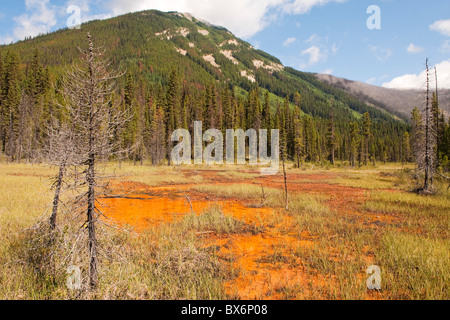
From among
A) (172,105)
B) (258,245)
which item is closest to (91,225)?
(258,245)

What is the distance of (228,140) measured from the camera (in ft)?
178

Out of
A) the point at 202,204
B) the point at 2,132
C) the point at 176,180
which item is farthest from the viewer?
the point at 2,132

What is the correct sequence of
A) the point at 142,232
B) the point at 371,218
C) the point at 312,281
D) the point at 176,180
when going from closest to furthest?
the point at 312,281 → the point at 142,232 → the point at 371,218 → the point at 176,180

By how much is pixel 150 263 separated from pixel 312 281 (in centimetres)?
366

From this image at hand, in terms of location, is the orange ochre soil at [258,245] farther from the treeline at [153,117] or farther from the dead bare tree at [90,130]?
the treeline at [153,117]

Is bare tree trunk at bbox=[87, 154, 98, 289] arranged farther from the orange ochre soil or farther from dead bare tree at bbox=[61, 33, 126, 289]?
the orange ochre soil

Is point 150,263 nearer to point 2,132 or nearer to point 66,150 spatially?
point 66,150

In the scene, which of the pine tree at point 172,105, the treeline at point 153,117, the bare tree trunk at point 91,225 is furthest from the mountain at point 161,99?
the bare tree trunk at point 91,225

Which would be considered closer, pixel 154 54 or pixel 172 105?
pixel 172 105

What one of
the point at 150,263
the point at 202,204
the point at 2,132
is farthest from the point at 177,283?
the point at 2,132

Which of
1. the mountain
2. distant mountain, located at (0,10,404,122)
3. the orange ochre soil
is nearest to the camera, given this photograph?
the orange ochre soil

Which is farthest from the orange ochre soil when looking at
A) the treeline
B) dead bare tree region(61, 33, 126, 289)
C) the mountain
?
the treeline

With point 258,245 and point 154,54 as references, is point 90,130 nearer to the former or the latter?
point 258,245

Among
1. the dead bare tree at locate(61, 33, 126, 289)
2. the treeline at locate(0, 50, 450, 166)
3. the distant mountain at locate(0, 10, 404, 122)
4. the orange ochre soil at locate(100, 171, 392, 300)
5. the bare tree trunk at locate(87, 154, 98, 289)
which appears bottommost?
the orange ochre soil at locate(100, 171, 392, 300)
